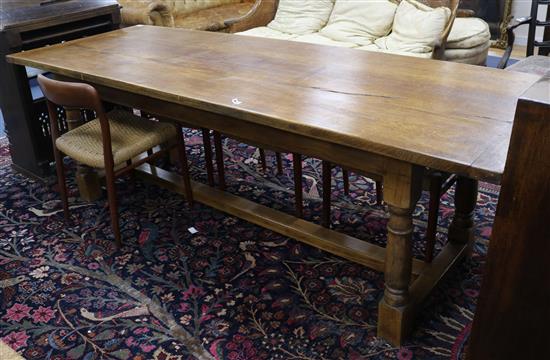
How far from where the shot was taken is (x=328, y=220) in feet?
7.86

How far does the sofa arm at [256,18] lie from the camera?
4.21 m

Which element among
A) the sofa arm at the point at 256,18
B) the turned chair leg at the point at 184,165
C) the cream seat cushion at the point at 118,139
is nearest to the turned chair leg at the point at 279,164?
the turned chair leg at the point at 184,165

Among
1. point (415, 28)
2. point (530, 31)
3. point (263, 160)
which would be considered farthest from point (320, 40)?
point (530, 31)

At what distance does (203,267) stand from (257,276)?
24 cm

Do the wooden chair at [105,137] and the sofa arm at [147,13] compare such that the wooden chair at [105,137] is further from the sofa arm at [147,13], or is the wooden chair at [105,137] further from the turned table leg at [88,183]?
the sofa arm at [147,13]

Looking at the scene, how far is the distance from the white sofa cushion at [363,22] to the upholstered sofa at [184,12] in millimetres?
1242

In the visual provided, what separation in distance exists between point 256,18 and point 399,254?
3081 mm

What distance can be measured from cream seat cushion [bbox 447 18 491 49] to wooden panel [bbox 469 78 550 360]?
2.79m

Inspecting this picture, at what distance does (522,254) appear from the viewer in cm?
126

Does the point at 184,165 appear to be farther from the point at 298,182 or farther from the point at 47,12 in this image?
the point at 47,12

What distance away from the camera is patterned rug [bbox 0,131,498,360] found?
1871mm

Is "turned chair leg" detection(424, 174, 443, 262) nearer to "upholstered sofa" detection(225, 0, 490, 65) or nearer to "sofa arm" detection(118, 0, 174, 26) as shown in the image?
"upholstered sofa" detection(225, 0, 490, 65)

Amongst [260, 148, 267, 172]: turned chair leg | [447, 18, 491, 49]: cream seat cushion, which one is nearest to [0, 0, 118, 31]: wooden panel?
[260, 148, 267, 172]: turned chair leg

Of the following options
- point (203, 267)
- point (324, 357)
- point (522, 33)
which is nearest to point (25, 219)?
point (203, 267)
